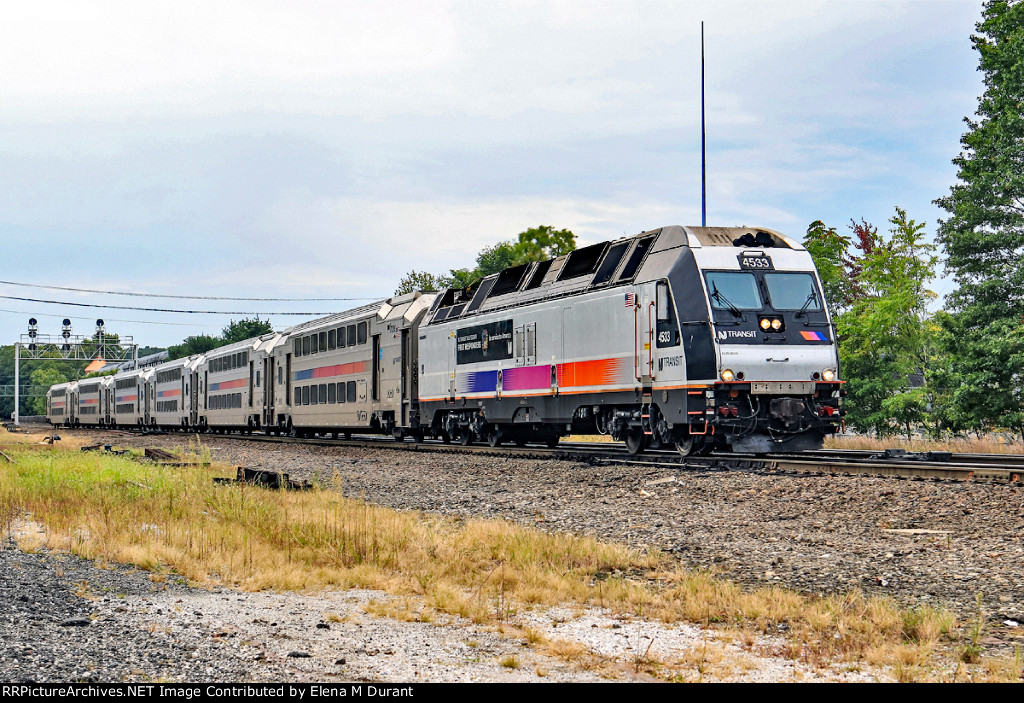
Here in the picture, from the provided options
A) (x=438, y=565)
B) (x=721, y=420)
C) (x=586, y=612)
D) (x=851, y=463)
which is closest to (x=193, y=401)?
(x=721, y=420)

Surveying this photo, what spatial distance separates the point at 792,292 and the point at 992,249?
14.9 m

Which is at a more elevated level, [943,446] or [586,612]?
[943,446]

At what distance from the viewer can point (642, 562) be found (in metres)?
8.88

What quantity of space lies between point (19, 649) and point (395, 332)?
78.0ft

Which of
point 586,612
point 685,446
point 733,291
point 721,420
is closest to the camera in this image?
point 586,612

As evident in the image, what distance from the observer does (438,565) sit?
876 cm

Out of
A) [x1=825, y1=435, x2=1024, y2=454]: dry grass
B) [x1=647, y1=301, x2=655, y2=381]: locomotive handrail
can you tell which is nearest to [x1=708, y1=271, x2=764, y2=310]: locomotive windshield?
[x1=647, y1=301, x2=655, y2=381]: locomotive handrail

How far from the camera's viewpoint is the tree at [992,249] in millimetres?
25047

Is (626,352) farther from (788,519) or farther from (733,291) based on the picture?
(788,519)

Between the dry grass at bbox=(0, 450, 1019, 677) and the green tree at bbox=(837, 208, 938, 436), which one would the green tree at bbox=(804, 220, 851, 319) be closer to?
the green tree at bbox=(837, 208, 938, 436)

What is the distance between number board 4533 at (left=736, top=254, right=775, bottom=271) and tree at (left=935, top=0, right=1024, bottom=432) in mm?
10895

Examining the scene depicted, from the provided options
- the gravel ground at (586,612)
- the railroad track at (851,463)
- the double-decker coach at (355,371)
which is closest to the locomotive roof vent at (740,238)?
the railroad track at (851,463)
